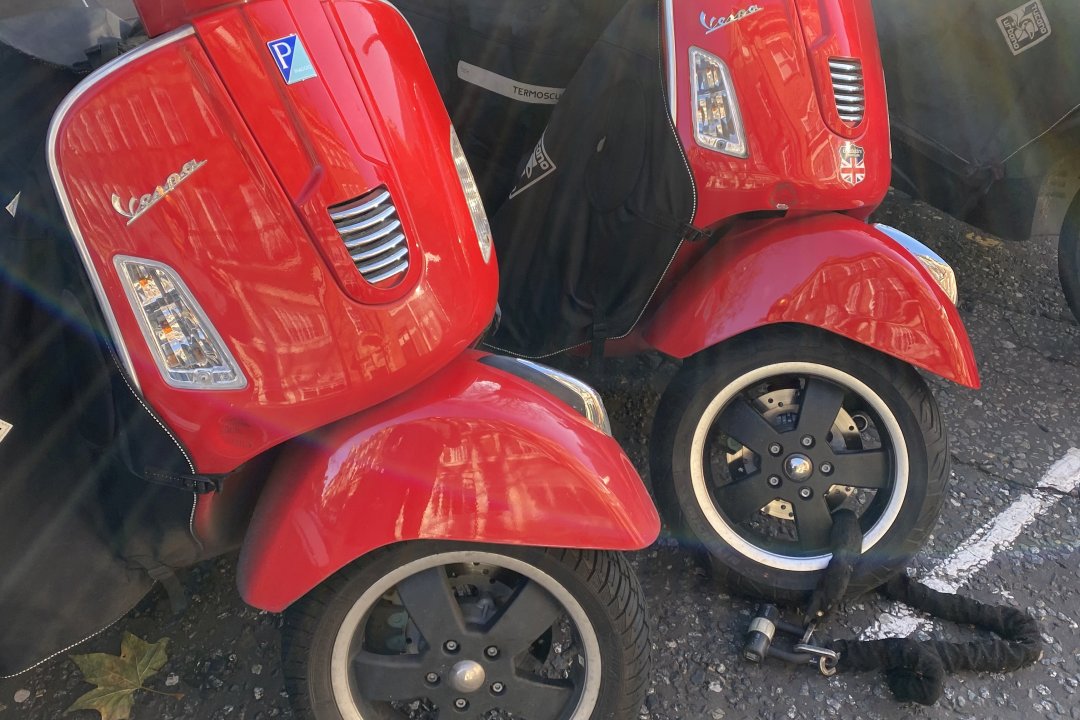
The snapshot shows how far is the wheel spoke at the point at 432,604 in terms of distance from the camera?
1599 mm

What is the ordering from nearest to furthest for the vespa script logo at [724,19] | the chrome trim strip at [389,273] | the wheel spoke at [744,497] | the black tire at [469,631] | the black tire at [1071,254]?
the chrome trim strip at [389,273] < the black tire at [469,631] < the vespa script logo at [724,19] < the wheel spoke at [744,497] < the black tire at [1071,254]

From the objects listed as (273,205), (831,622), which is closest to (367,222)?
(273,205)

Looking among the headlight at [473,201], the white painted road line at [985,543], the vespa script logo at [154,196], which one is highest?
the vespa script logo at [154,196]

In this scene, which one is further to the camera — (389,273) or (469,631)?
(469,631)

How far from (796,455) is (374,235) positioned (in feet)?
4.03

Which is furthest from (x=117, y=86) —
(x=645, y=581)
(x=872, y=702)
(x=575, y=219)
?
(x=872, y=702)

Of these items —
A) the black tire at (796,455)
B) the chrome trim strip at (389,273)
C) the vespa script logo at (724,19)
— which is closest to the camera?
the chrome trim strip at (389,273)

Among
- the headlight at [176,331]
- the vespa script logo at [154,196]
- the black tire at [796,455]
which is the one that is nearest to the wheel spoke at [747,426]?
the black tire at [796,455]

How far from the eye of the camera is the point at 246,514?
1.76 meters

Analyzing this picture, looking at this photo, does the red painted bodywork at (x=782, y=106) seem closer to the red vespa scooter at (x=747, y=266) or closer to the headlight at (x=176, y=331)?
the red vespa scooter at (x=747, y=266)

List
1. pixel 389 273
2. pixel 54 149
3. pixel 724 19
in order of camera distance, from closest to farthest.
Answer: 1. pixel 54 149
2. pixel 389 273
3. pixel 724 19

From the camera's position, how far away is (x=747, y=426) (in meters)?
2.15

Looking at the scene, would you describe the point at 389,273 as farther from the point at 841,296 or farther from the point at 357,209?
the point at 841,296

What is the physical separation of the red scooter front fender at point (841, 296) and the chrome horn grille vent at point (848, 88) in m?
0.24
